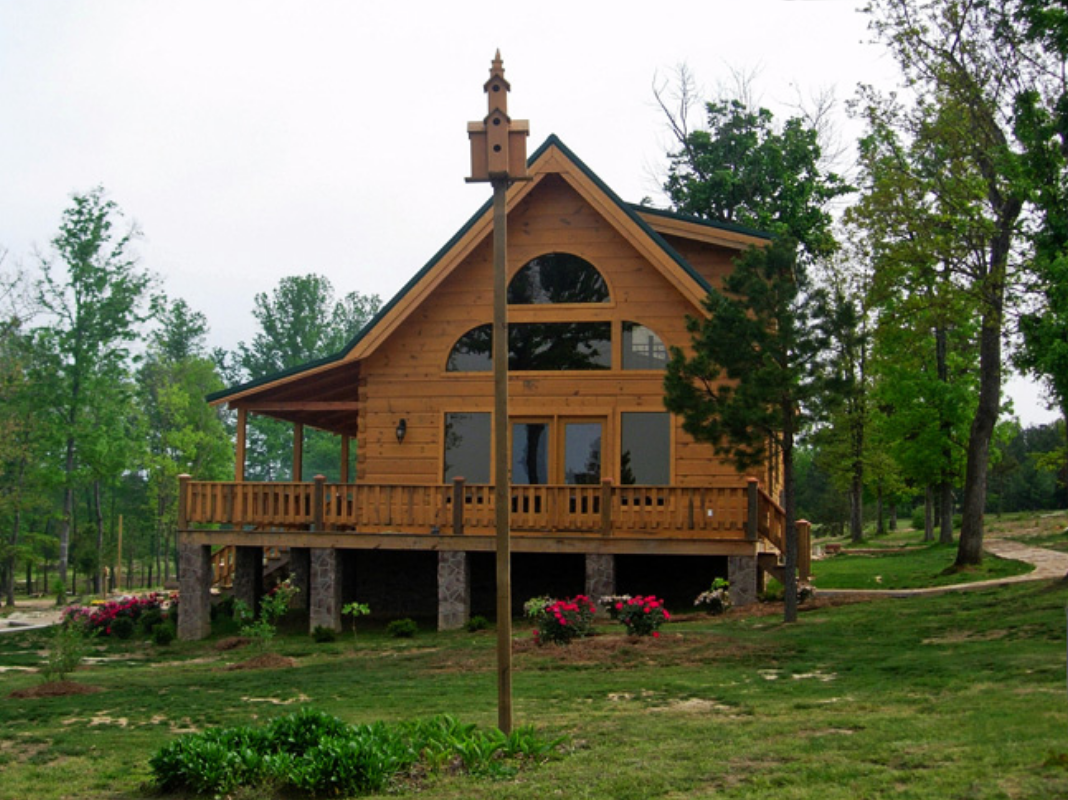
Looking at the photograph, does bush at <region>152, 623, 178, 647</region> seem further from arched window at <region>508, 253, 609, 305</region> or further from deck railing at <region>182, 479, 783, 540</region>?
arched window at <region>508, 253, 609, 305</region>

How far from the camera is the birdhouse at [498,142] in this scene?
30.4ft

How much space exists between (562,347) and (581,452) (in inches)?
79.8

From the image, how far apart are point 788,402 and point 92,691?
10.1 metres

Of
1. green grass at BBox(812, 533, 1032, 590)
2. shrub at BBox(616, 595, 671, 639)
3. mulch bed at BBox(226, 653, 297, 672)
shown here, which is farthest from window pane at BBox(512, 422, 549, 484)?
green grass at BBox(812, 533, 1032, 590)

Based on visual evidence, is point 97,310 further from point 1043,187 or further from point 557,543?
point 1043,187

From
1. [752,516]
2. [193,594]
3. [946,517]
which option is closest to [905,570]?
[752,516]

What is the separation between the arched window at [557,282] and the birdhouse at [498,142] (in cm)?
1159

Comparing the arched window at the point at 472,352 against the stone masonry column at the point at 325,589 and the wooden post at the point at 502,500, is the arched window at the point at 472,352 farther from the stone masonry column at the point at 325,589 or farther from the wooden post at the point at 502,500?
the wooden post at the point at 502,500

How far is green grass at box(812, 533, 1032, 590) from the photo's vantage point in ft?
71.9

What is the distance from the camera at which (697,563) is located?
20.6m

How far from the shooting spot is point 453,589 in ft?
62.9

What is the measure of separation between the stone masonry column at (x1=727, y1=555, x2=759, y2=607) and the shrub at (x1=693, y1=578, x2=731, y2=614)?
0.12 meters

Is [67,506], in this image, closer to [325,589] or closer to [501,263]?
[325,589]

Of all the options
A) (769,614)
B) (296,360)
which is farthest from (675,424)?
(296,360)
